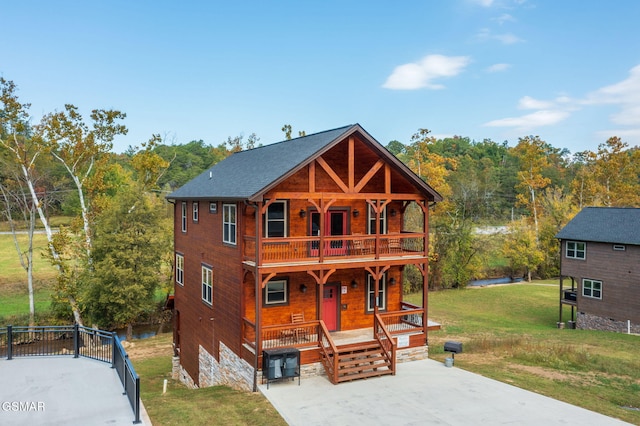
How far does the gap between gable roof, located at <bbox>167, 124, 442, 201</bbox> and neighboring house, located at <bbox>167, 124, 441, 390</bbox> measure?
58 millimetres

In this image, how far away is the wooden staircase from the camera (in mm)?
14086

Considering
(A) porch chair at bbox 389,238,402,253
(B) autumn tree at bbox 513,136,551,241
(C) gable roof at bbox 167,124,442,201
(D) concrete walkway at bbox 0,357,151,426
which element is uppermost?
(B) autumn tree at bbox 513,136,551,241

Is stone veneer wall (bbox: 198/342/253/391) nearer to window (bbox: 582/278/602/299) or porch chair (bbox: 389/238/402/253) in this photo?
porch chair (bbox: 389/238/402/253)

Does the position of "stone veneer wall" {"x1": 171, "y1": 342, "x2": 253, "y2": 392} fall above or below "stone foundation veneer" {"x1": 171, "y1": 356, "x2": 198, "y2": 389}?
above

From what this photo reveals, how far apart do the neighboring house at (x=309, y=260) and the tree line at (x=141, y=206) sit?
12.8 meters

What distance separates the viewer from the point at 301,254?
15.9m

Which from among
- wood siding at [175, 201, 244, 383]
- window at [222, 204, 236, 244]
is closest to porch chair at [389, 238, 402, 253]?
wood siding at [175, 201, 244, 383]

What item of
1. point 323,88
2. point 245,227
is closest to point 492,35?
point 323,88

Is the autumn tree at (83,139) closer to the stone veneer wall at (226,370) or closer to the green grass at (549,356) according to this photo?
the stone veneer wall at (226,370)

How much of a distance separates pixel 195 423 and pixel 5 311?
29.2 metres

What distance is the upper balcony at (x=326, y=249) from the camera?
14766 mm

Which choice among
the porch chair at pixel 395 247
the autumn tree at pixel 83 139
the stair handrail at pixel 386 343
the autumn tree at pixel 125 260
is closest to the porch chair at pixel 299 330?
the stair handrail at pixel 386 343

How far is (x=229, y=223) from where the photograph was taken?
1630 centimetres

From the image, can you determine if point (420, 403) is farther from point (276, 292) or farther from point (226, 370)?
point (226, 370)
